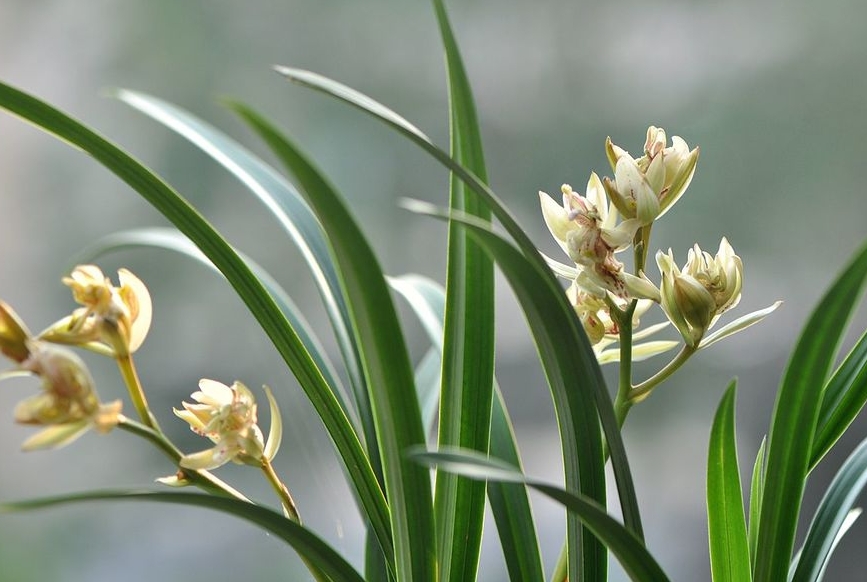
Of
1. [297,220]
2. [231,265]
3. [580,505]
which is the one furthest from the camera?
[297,220]

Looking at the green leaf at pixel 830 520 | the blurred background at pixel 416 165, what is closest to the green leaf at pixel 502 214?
the green leaf at pixel 830 520

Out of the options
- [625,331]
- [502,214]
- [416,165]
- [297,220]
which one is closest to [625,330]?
[625,331]

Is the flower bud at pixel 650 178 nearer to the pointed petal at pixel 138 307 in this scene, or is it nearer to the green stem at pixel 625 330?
the green stem at pixel 625 330

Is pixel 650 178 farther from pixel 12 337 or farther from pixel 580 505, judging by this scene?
pixel 12 337

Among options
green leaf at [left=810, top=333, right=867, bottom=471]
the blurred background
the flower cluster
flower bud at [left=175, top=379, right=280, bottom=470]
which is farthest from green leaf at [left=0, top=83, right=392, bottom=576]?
the blurred background

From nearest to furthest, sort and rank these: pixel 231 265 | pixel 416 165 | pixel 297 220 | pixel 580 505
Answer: pixel 580 505 < pixel 231 265 < pixel 297 220 < pixel 416 165

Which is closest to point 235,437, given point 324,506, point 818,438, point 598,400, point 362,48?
point 598,400
